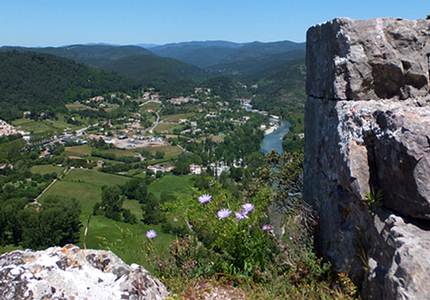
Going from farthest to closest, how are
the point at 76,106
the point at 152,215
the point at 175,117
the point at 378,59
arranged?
the point at 76,106 < the point at 175,117 < the point at 152,215 < the point at 378,59

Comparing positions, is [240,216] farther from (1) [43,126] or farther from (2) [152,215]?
(1) [43,126]

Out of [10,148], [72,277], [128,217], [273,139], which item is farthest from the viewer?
[273,139]

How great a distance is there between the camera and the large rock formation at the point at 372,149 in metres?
2.84

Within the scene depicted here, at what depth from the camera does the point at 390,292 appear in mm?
2645

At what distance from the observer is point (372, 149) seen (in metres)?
3.34

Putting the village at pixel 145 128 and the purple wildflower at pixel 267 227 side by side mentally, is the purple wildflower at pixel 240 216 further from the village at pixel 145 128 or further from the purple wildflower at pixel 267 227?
Answer: the village at pixel 145 128

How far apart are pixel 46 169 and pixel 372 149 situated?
6462cm

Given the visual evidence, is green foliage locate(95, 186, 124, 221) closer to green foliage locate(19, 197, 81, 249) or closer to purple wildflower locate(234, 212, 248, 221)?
green foliage locate(19, 197, 81, 249)

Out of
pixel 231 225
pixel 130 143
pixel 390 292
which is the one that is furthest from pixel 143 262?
pixel 130 143

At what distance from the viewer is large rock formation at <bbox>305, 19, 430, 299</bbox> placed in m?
2.84

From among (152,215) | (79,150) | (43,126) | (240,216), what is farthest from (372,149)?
(43,126)

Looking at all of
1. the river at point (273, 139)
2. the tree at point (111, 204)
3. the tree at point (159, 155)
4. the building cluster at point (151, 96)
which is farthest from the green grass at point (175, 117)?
the tree at point (111, 204)

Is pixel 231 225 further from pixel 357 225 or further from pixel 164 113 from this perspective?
A: pixel 164 113

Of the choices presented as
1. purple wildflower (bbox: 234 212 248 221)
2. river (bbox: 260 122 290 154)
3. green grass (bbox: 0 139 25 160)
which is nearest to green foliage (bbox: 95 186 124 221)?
river (bbox: 260 122 290 154)
